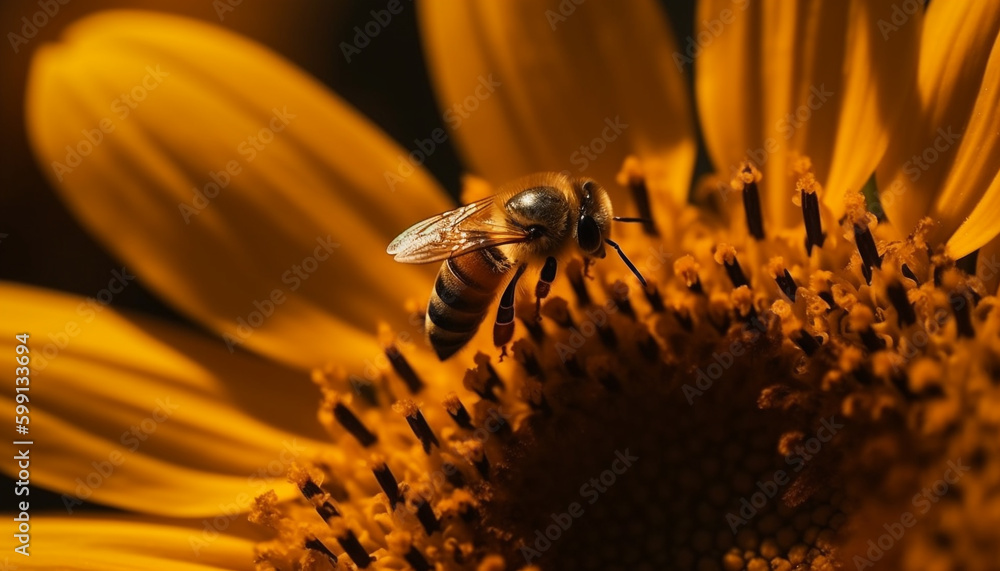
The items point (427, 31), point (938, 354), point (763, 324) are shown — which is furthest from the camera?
point (427, 31)

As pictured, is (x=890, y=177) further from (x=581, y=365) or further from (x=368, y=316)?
(x=368, y=316)

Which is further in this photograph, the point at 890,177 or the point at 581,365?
the point at 581,365

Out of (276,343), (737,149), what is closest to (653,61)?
(737,149)

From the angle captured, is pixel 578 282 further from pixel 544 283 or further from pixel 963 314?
pixel 963 314

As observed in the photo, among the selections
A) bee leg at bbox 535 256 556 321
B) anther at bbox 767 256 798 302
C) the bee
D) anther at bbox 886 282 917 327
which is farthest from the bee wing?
anther at bbox 886 282 917 327

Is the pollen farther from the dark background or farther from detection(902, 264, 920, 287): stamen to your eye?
the dark background

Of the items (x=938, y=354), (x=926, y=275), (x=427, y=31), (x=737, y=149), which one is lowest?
(x=938, y=354)

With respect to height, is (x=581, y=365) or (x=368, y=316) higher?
(x=368, y=316)
